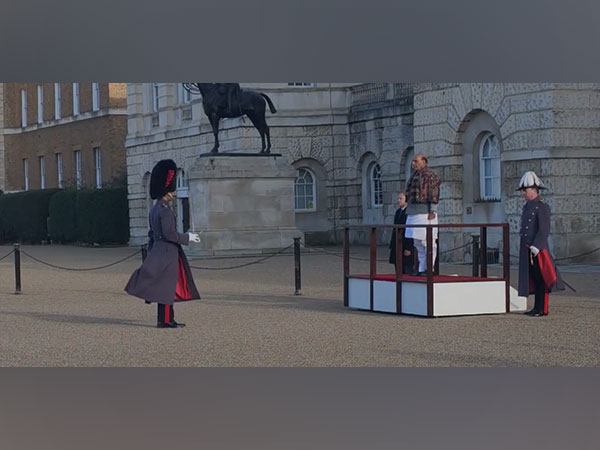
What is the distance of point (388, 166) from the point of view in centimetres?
3622

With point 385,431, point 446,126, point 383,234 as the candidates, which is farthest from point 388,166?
point 385,431

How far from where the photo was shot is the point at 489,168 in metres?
27.4

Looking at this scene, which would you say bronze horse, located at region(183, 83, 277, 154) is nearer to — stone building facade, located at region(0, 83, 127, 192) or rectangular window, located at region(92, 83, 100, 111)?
stone building facade, located at region(0, 83, 127, 192)

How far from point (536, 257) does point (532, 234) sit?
0.93ft

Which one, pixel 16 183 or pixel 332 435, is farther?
pixel 16 183

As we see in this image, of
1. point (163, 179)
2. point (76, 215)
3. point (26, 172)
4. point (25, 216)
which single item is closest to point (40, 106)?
point (26, 172)

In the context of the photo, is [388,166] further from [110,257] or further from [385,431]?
[385,431]

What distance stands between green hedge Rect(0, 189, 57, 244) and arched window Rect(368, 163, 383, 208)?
48.0 feet

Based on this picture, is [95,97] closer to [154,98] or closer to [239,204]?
[154,98]

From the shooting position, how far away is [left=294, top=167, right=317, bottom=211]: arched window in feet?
129

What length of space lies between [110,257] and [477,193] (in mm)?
11244

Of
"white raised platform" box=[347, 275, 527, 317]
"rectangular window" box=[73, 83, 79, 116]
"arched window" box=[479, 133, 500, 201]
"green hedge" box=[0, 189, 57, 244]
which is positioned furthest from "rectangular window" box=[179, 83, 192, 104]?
"white raised platform" box=[347, 275, 527, 317]

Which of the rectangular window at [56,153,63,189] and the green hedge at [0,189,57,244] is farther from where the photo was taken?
the rectangular window at [56,153,63,189]

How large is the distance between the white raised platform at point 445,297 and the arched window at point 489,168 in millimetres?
10780
